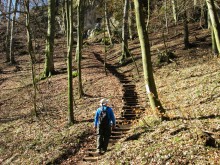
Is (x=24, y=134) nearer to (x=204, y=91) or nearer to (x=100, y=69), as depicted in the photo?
(x=204, y=91)

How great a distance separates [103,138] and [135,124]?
6.95ft

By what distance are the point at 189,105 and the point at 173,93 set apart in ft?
9.05

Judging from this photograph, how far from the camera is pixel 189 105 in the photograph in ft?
39.3

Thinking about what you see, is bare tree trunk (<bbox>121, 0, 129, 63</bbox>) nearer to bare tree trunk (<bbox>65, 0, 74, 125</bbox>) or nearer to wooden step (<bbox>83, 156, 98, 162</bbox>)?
bare tree trunk (<bbox>65, 0, 74, 125</bbox>)

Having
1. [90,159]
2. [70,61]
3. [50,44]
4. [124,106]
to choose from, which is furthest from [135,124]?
[50,44]

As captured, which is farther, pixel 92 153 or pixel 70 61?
pixel 70 61

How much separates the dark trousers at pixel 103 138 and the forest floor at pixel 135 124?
0.38m

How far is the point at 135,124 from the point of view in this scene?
11688mm

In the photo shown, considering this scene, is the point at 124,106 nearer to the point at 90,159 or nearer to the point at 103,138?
the point at 103,138

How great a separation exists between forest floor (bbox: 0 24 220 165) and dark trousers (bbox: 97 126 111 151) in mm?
380

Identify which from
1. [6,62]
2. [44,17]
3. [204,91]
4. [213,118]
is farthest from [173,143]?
[44,17]

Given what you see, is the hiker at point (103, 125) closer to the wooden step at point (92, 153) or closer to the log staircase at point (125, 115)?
the wooden step at point (92, 153)

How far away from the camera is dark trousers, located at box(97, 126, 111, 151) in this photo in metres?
9.97

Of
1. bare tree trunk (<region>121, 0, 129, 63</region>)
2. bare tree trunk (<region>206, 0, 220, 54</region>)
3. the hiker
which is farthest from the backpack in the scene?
bare tree trunk (<region>121, 0, 129, 63</region>)
